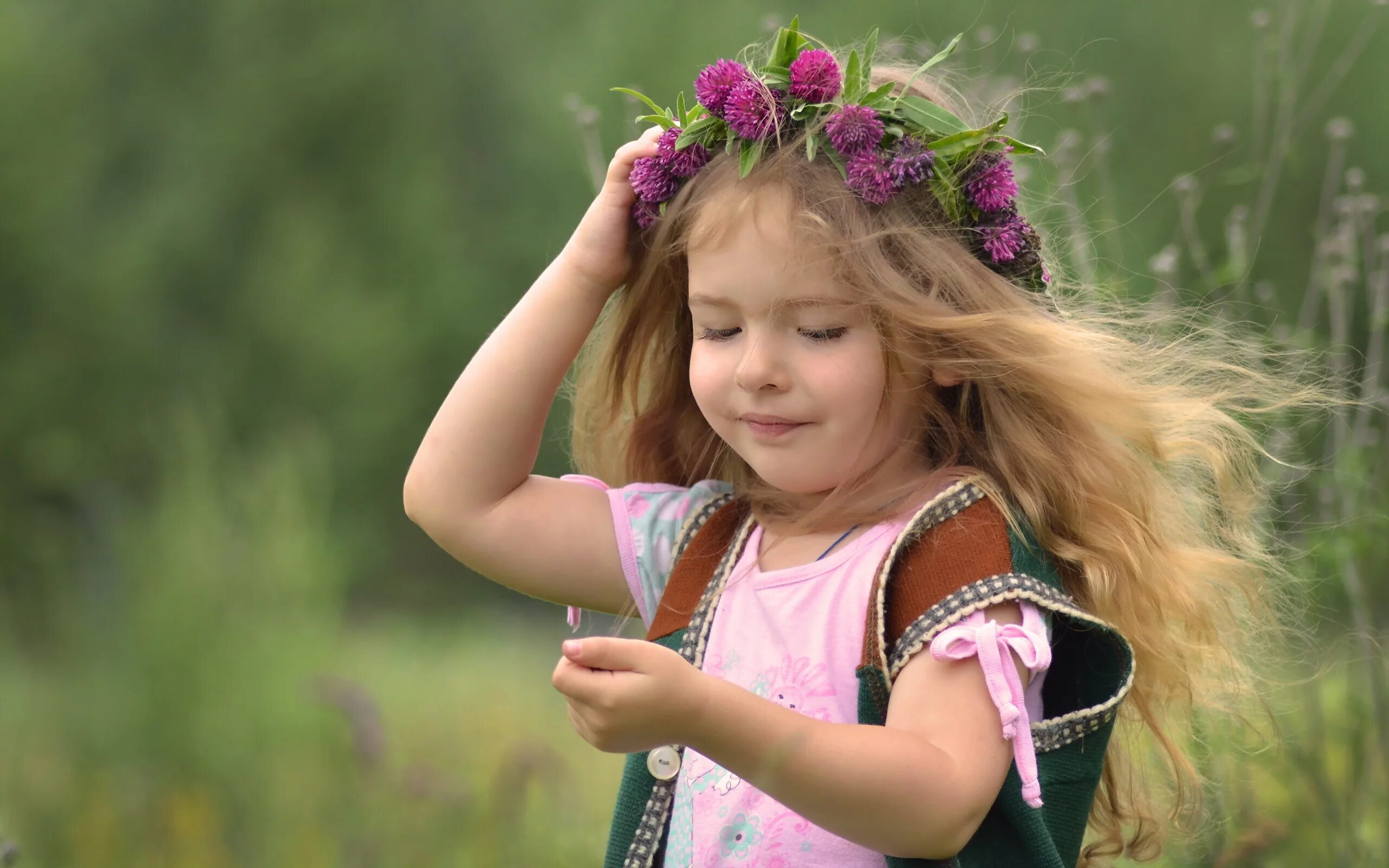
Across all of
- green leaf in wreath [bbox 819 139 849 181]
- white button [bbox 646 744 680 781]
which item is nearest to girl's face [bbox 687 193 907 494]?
green leaf in wreath [bbox 819 139 849 181]

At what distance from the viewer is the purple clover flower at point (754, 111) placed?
1.88 metres

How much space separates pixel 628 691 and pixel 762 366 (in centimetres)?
49

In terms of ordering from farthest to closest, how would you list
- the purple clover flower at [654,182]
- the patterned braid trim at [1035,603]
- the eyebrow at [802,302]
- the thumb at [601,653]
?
the purple clover flower at [654,182]
the eyebrow at [802,302]
the patterned braid trim at [1035,603]
the thumb at [601,653]

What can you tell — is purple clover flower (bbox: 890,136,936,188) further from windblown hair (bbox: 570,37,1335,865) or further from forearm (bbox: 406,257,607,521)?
forearm (bbox: 406,257,607,521)

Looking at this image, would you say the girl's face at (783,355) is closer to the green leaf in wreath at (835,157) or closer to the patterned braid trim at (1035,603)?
the green leaf in wreath at (835,157)

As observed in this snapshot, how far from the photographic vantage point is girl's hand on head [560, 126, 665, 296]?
6.88 feet

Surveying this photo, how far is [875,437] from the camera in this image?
1.90 metres

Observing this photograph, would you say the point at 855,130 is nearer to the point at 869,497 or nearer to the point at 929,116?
the point at 929,116

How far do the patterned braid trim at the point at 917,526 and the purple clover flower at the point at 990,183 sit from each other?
0.36 meters

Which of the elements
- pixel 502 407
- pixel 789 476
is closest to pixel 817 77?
pixel 789 476

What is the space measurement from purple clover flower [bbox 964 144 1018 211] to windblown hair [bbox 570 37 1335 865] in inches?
2.1

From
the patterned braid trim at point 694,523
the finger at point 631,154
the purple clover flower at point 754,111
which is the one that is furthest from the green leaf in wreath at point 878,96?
the patterned braid trim at point 694,523

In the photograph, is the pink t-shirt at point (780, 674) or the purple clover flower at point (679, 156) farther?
the purple clover flower at point (679, 156)

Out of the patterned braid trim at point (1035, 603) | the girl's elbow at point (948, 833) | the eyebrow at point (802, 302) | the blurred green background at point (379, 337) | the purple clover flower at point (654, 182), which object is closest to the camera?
the girl's elbow at point (948, 833)
